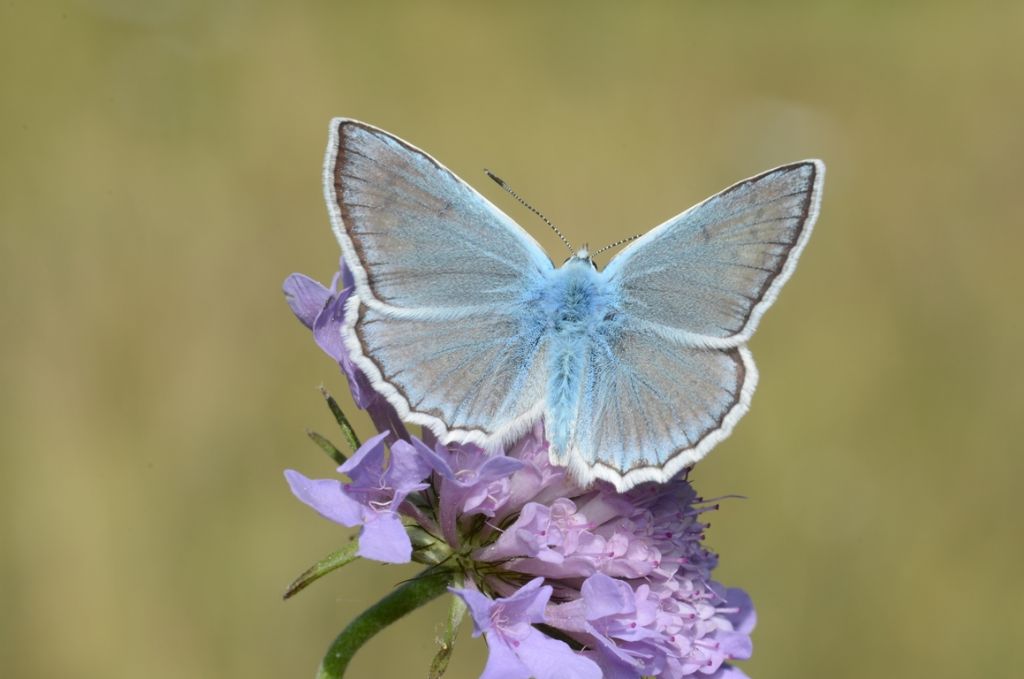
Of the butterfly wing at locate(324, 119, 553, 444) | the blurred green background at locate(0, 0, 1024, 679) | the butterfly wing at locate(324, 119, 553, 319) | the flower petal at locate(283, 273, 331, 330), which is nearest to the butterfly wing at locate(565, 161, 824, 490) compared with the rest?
the butterfly wing at locate(324, 119, 553, 444)

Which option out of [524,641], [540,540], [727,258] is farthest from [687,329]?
[524,641]

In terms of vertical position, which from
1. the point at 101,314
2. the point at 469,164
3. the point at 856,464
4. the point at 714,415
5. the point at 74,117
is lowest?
the point at 856,464

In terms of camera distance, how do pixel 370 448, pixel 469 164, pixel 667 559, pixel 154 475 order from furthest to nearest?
pixel 469 164, pixel 154 475, pixel 667 559, pixel 370 448

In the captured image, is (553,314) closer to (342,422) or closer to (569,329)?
(569,329)

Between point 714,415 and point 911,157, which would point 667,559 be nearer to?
point 714,415

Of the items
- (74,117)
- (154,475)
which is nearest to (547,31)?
(74,117)

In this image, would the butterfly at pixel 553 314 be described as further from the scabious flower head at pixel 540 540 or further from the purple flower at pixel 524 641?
the purple flower at pixel 524 641

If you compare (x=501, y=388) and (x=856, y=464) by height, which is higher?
(x=501, y=388)
